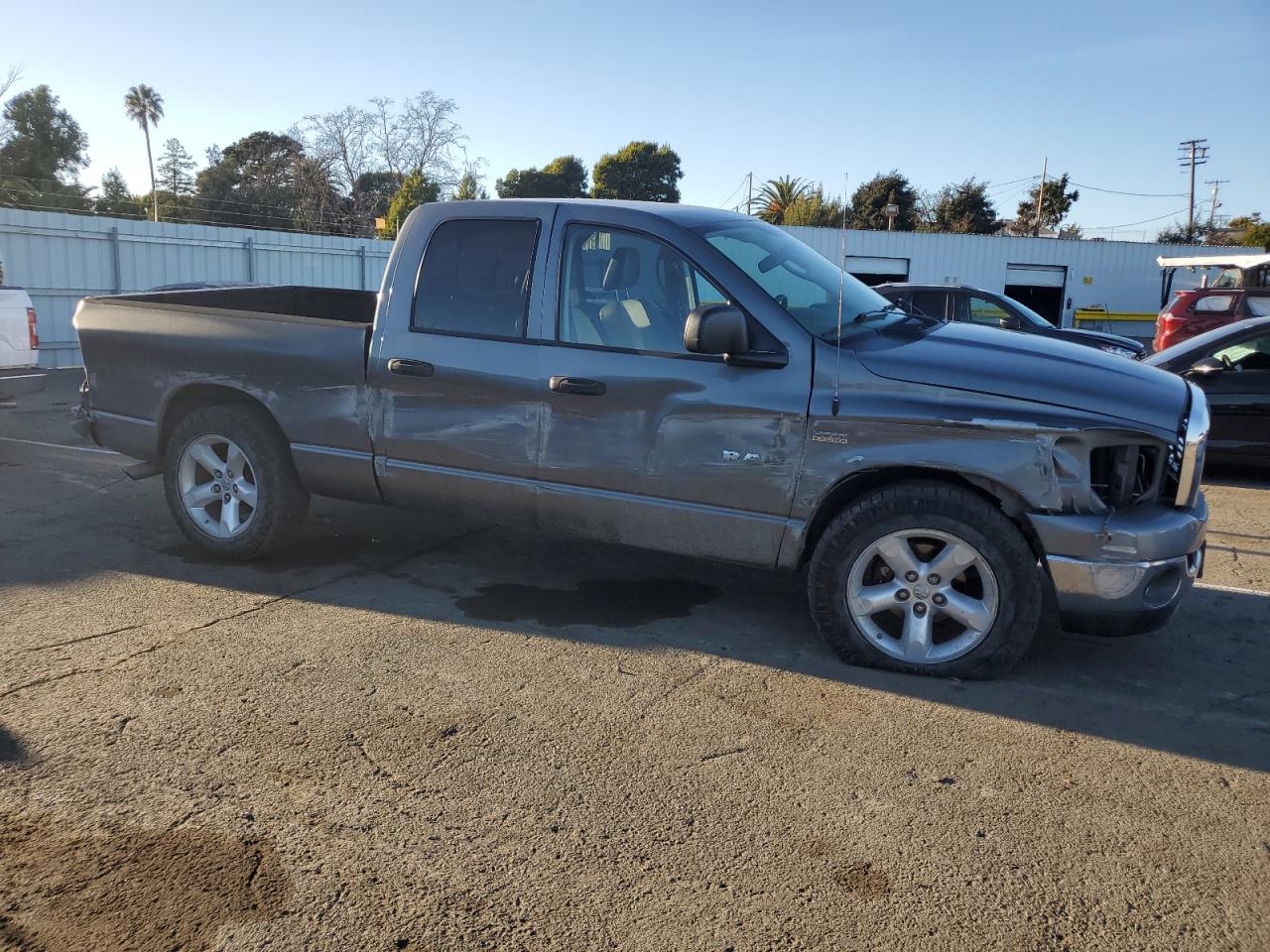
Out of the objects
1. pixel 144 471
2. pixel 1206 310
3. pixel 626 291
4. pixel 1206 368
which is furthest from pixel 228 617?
pixel 1206 310

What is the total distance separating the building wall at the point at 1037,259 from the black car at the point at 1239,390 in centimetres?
2752

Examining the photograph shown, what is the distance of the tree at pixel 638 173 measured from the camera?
203 ft

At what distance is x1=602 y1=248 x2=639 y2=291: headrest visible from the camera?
465 centimetres

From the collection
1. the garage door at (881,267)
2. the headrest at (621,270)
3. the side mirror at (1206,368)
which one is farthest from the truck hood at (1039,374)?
the garage door at (881,267)

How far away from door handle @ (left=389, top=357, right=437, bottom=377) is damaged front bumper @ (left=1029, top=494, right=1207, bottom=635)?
113 inches

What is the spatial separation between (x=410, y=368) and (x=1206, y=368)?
6.88m

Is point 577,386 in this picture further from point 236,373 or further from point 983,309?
point 983,309

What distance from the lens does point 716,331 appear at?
4.17m

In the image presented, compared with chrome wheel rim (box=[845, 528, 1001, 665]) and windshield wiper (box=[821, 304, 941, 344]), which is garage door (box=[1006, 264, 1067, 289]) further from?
chrome wheel rim (box=[845, 528, 1001, 665])

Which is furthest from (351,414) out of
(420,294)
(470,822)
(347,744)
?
(470,822)

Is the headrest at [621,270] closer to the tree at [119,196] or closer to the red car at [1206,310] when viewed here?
the red car at [1206,310]

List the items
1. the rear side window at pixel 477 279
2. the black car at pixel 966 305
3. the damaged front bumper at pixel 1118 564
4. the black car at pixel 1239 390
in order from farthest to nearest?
the black car at pixel 966 305, the black car at pixel 1239 390, the rear side window at pixel 477 279, the damaged front bumper at pixel 1118 564

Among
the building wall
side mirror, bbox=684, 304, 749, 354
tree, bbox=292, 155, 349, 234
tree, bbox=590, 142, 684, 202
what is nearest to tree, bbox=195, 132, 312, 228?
tree, bbox=292, 155, 349, 234

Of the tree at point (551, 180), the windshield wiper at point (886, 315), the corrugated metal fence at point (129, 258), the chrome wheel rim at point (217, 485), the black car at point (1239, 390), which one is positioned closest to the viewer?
the windshield wiper at point (886, 315)
